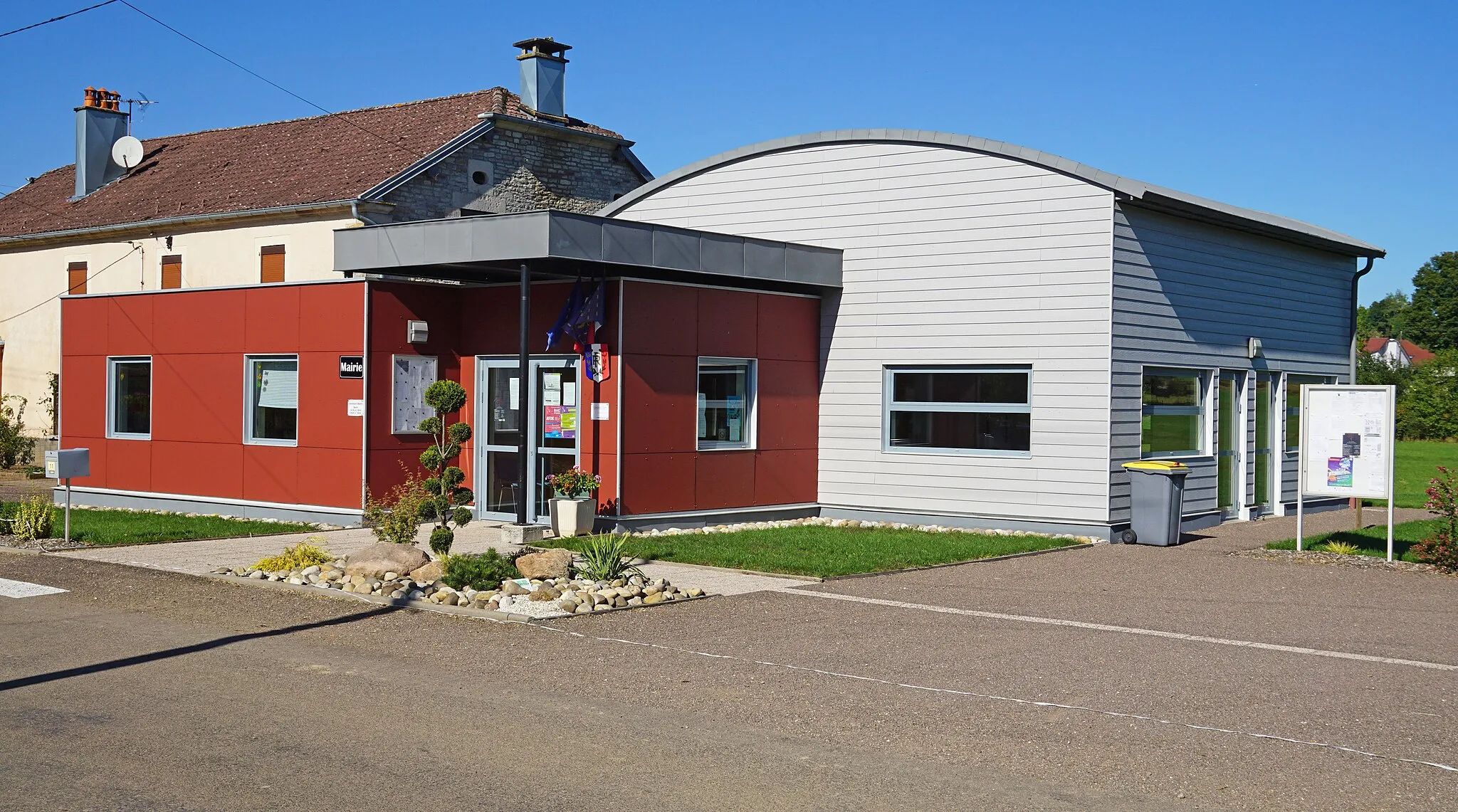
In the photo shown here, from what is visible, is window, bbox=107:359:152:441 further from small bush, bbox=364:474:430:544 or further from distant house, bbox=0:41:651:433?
small bush, bbox=364:474:430:544

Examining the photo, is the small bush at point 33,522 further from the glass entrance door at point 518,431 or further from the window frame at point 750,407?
the window frame at point 750,407

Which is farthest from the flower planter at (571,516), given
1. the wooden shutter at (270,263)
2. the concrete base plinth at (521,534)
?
the wooden shutter at (270,263)

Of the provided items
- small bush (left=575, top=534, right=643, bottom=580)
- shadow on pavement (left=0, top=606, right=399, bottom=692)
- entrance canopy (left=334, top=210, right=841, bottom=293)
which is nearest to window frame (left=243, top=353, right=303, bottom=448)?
entrance canopy (left=334, top=210, right=841, bottom=293)

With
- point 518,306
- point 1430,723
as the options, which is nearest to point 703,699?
point 1430,723

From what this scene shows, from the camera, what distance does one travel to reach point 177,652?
9.12 meters

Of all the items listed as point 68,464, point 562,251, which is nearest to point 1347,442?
point 562,251

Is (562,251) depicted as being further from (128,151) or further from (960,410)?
(128,151)

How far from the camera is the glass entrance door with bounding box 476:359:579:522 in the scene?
663 inches

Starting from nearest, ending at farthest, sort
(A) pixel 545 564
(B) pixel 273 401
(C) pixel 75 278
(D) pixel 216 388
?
(A) pixel 545 564 → (B) pixel 273 401 → (D) pixel 216 388 → (C) pixel 75 278

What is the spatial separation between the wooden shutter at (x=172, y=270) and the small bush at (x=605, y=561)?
2029 centimetres

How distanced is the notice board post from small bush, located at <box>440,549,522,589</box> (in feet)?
30.2

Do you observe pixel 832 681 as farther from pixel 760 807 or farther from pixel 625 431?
pixel 625 431

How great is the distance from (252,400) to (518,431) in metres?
4.46

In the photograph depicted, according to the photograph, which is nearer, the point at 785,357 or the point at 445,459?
the point at 445,459
